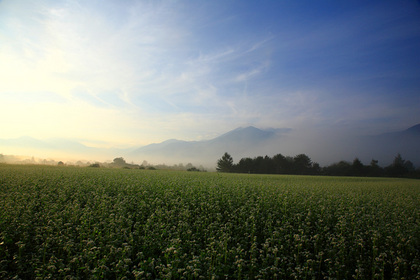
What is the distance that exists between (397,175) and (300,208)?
90.4 metres

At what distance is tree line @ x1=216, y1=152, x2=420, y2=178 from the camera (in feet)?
261

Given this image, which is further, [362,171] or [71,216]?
[362,171]

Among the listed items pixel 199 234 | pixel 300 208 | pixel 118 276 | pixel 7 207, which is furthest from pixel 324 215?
pixel 7 207

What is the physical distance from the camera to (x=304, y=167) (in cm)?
8688

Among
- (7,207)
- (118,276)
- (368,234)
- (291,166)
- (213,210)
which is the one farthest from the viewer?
(291,166)

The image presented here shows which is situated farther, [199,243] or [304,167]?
[304,167]

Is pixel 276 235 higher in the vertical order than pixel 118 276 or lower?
higher

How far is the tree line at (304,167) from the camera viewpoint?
79.5 meters

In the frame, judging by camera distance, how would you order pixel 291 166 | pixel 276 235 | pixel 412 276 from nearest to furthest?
1. pixel 412 276
2. pixel 276 235
3. pixel 291 166

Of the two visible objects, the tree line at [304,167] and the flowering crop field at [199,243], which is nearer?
the flowering crop field at [199,243]

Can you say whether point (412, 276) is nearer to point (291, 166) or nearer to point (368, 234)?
point (368, 234)

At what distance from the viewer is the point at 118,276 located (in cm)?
638

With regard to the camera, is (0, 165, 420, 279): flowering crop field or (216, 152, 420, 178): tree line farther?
(216, 152, 420, 178): tree line

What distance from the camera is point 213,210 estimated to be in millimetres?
11719
